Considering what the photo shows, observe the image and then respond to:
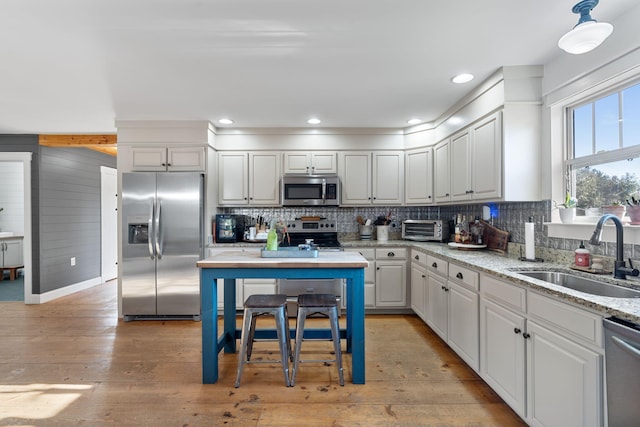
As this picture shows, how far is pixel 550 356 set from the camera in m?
1.56

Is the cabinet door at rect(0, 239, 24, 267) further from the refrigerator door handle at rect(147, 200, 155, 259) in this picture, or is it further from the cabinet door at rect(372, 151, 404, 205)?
the cabinet door at rect(372, 151, 404, 205)

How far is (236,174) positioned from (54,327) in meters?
2.63

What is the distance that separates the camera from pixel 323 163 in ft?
13.5

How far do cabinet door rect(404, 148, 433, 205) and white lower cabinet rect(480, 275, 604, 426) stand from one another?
75.7 inches

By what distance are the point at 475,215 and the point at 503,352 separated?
187 cm

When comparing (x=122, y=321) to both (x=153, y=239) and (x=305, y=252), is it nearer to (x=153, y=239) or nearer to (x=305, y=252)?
(x=153, y=239)

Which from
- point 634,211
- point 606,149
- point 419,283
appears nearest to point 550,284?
point 634,211

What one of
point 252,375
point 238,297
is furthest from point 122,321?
point 252,375

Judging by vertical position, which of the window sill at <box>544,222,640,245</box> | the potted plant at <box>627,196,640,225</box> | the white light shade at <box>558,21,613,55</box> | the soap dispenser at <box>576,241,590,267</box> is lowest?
the soap dispenser at <box>576,241,590,267</box>

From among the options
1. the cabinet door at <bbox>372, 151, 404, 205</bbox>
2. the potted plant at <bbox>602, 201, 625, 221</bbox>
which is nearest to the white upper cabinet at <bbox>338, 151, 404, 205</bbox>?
the cabinet door at <bbox>372, 151, 404, 205</bbox>

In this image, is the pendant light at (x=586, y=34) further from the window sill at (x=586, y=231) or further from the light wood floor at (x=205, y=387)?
the light wood floor at (x=205, y=387)

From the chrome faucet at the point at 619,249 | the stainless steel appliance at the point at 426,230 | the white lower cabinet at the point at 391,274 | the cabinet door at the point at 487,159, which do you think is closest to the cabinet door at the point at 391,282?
the white lower cabinet at the point at 391,274

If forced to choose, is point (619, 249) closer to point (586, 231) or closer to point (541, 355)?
point (586, 231)

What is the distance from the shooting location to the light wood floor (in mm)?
1954
